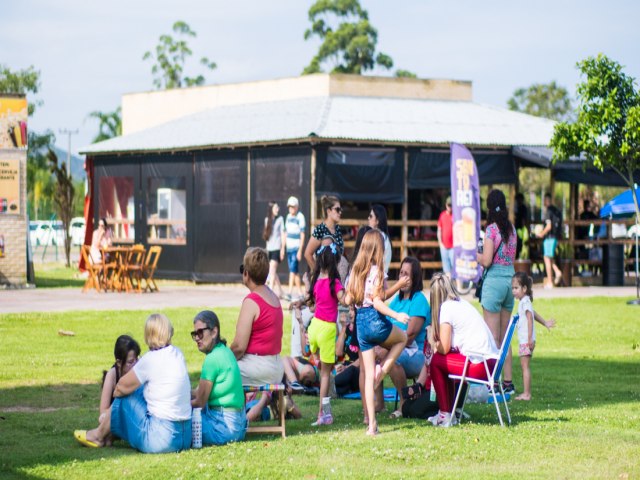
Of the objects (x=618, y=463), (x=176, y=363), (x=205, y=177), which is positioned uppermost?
(x=205, y=177)

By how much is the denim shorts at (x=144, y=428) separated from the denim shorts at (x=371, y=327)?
161cm

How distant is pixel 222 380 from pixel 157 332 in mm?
604

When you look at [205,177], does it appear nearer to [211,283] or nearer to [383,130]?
[211,283]

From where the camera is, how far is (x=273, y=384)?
8977 mm

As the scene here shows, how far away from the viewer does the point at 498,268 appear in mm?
11086

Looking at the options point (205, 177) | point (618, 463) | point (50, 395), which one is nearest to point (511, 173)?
point (205, 177)

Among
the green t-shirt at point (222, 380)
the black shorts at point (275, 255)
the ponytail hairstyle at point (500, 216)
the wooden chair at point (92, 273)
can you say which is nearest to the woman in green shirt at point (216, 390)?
the green t-shirt at point (222, 380)

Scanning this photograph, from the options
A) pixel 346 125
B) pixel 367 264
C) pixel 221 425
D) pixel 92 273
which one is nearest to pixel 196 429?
pixel 221 425

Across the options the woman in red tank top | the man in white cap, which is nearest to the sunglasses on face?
the woman in red tank top

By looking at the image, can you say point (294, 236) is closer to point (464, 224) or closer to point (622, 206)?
point (464, 224)

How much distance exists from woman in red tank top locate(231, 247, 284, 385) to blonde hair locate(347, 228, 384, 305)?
64 cm

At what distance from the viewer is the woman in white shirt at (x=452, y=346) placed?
9.16 m

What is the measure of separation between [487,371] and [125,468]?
3051 millimetres

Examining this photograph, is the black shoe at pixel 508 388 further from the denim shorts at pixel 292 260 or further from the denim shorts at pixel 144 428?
the denim shorts at pixel 292 260
